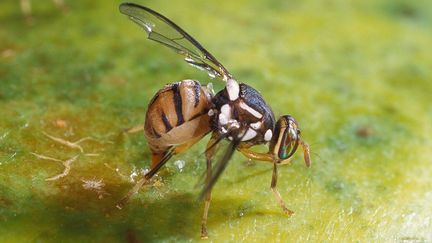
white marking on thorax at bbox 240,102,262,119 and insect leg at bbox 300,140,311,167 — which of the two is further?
insect leg at bbox 300,140,311,167

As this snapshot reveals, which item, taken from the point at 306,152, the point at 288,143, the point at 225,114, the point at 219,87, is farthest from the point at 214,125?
the point at 219,87

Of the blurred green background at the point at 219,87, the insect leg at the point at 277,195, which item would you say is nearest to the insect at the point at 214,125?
the insect leg at the point at 277,195

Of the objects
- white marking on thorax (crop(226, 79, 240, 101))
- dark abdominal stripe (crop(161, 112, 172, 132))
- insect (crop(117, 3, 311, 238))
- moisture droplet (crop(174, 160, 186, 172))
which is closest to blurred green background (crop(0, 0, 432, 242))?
moisture droplet (crop(174, 160, 186, 172))

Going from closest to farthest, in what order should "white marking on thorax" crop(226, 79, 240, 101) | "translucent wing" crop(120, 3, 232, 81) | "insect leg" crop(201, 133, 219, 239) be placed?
"insect leg" crop(201, 133, 219, 239)
"white marking on thorax" crop(226, 79, 240, 101)
"translucent wing" crop(120, 3, 232, 81)

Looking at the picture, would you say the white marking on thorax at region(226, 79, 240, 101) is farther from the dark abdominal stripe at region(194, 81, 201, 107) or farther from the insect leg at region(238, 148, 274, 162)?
the insect leg at region(238, 148, 274, 162)

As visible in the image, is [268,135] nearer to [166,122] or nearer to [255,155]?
[255,155]

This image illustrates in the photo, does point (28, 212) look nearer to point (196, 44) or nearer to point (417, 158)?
point (196, 44)
